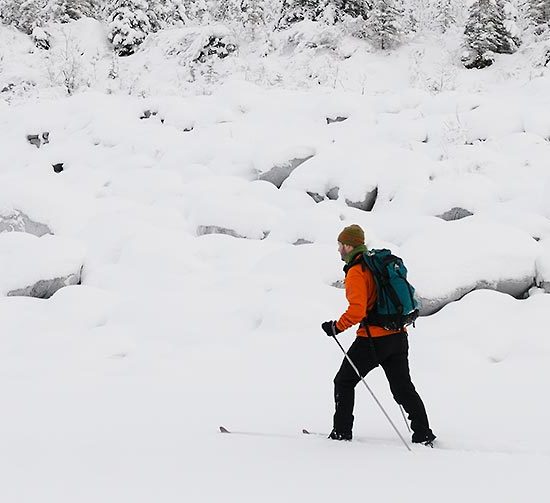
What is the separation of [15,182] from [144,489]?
24.6 feet

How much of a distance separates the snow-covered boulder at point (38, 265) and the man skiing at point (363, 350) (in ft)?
15.0

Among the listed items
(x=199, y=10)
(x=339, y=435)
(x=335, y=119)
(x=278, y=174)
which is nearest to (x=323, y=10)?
(x=199, y=10)

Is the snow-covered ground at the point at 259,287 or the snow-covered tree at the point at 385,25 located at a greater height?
the snow-covered tree at the point at 385,25

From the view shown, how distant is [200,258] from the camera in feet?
25.3

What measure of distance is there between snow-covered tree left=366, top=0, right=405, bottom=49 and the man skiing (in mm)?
15089

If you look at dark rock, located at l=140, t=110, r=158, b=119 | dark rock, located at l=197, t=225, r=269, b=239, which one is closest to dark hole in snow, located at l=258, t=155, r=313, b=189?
dark rock, located at l=197, t=225, r=269, b=239

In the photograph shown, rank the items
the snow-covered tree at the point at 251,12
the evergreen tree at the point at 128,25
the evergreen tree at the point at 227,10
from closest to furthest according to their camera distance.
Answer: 1. the snow-covered tree at the point at 251,12
2. the evergreen tree at the point at 128,25
3. the evergreen tree at the point at 227,10

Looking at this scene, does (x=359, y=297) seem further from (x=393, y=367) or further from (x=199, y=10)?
(x=199, y=10)

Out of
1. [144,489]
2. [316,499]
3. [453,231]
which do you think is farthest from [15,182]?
[316,499]

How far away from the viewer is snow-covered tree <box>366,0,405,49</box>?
17031 mm

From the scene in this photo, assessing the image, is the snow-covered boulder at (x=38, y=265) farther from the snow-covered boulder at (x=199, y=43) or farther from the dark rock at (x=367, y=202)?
the snow-covered boulder at (x=199, y=43)

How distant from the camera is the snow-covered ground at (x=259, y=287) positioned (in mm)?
3441

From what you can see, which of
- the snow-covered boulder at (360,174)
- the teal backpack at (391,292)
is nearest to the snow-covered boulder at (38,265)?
the snow-covered boulder at (360,174)

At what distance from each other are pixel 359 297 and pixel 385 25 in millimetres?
15357
